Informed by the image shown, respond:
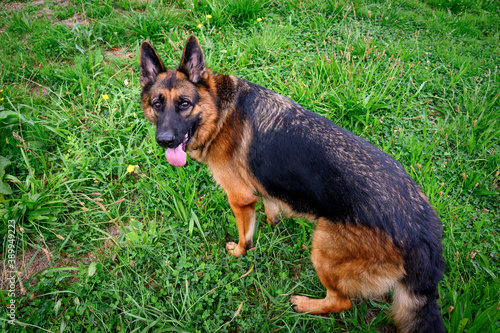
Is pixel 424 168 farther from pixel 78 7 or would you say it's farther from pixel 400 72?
pixel 78 7

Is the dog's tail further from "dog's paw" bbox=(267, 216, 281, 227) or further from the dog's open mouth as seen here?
the dog's open mouth

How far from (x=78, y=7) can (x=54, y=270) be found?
5359 millimetres

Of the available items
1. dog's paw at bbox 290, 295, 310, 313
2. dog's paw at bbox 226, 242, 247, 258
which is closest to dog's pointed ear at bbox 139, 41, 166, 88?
dog's paw at bbox 226, 242, 247, 258

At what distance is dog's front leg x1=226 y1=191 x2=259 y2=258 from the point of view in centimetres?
242

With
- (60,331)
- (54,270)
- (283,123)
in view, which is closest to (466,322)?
(283,123)

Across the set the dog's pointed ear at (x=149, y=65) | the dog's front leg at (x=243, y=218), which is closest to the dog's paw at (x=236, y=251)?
the dog's front leg at (x=243, y=218)

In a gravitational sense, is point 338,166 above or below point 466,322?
above

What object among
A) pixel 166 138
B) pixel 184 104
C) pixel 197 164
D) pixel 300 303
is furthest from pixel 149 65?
pixel 300 303

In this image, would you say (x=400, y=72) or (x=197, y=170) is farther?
(x=400, y=72)

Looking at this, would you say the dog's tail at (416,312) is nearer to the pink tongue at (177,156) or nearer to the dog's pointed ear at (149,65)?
the pink tongue at (177,156)

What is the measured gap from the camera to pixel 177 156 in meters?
2.45

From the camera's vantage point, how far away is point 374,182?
1.77 metres

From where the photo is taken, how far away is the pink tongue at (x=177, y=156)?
2445 mm

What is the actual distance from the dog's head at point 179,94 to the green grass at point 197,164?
2.64 ft
